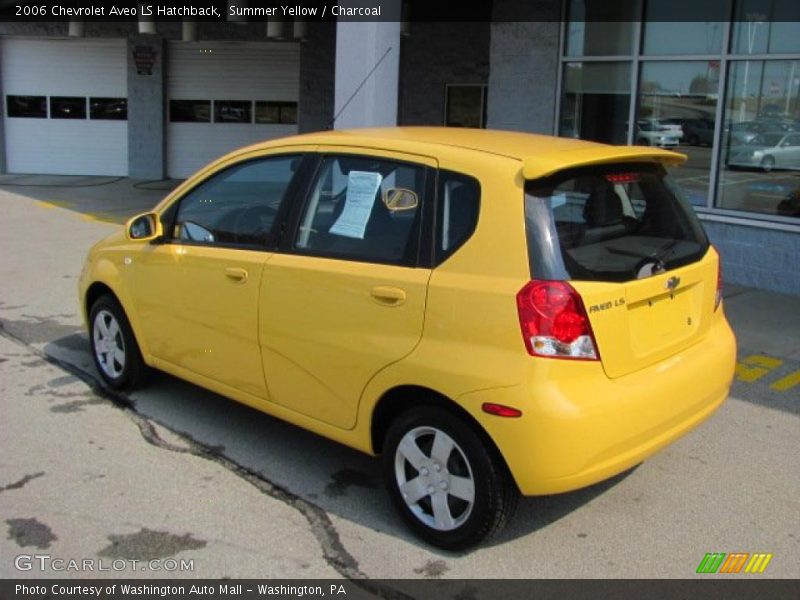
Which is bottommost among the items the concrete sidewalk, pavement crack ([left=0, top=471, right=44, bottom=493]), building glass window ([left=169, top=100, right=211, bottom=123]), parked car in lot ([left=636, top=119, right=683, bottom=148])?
pavement crack ([left=0, top=471, right=44, bottom=493])

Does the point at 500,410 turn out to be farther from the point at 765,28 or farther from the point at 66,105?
the point at 66,105

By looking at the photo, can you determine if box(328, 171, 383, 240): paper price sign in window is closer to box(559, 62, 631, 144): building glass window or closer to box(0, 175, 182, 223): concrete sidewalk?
box(559, 62, 631, 144): building glass window

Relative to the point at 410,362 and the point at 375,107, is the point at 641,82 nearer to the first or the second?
the point at 375,107

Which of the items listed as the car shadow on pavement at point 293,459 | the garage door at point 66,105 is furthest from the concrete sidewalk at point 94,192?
the car shadow on pavement at point 293,459

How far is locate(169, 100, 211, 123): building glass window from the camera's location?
65.4 ft

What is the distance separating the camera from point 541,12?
34.3 ft

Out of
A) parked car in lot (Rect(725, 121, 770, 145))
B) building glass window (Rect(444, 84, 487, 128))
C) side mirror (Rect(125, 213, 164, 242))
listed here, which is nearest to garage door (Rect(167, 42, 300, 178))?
building glass window (Rect(444, 84, 487, 128))

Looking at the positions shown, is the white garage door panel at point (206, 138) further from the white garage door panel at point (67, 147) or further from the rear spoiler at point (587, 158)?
the rear spoiler at point (587, 158)

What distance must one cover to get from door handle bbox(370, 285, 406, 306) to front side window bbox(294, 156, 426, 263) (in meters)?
0.13

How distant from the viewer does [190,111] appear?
19984mm

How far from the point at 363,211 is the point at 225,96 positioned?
1693 cm

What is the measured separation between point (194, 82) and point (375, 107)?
12.0 m

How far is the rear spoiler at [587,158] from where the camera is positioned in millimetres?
3375
